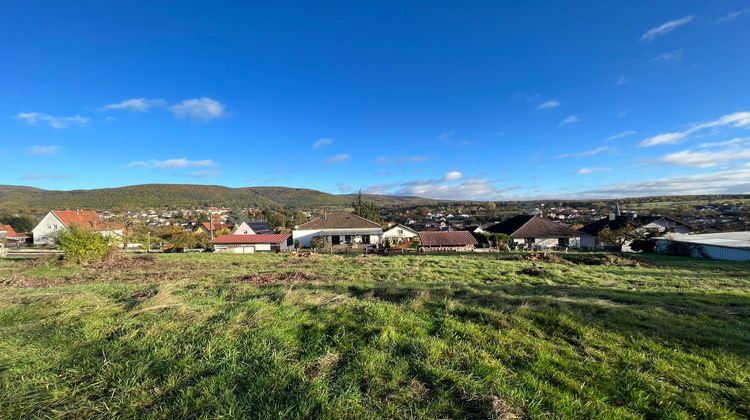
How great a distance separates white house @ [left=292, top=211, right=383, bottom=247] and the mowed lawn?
40.0 meters

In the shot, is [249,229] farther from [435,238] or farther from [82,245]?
[82,245]

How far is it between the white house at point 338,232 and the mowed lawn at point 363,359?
131ft

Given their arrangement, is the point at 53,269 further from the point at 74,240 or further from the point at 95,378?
the point at 95,378

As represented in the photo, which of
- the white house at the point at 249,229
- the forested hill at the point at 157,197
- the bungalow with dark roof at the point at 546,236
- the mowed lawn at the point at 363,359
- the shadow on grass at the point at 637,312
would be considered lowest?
the bungalow with dark roof at the point at 546,236

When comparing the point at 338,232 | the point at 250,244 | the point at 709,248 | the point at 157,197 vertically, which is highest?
the point at 157,197

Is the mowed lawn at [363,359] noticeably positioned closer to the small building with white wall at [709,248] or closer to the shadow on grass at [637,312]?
the shadow on grass at [637,312]

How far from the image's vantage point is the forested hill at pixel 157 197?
292 feet

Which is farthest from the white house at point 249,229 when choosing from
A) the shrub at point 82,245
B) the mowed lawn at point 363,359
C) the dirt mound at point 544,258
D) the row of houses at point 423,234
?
the mowed lawn at point 363,359

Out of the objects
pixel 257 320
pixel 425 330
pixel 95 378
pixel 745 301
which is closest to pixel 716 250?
pixel 745 301

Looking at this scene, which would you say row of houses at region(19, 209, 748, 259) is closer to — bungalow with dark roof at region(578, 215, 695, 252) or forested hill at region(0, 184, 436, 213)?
bungalow with dark roof at region(578, 215, 695, 252)

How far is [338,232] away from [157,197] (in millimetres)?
87426

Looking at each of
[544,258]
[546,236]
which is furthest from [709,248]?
[544,258]

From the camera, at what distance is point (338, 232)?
154 ft

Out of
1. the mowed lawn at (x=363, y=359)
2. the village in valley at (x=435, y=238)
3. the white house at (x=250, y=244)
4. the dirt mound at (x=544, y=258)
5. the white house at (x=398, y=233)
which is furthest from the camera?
the white house at (x=398, y=233)
